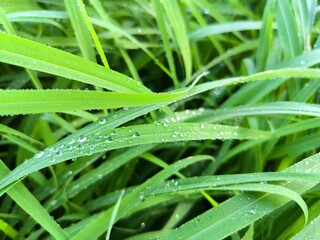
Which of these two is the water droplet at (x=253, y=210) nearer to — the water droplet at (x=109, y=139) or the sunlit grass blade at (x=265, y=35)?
the water droplet at (x=109, y=139)

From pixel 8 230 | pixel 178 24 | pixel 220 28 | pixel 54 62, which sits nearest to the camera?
pixel 54 62

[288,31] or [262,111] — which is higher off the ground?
[288,31]

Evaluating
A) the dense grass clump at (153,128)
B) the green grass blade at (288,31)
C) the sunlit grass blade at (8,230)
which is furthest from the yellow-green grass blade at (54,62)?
the green grass blade at (288,31)

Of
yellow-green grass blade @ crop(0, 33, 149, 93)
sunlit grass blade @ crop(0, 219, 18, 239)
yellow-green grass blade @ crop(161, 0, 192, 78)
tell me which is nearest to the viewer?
yellow-green grass blade @ crop(0, 33, 149, 93)

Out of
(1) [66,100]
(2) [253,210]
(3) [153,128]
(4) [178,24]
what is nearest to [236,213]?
(2) [253,210]

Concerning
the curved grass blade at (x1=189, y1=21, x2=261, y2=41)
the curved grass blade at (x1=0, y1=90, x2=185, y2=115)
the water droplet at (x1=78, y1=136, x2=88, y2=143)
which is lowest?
the water droplet at (x1=78, y1=136, x2=88, y2=143)

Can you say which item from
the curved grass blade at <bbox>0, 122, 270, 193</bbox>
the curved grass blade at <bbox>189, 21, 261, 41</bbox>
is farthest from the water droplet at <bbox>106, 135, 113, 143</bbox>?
the curved grass blade at <bbox>189, 21, 261, 41</bbox>

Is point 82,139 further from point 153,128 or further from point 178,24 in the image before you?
point 178,24

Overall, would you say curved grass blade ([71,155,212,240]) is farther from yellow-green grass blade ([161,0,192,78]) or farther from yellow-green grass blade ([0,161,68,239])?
yellow-green grass blade ([161,0,192,78])

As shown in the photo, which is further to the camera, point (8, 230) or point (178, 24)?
point (178, 24)
